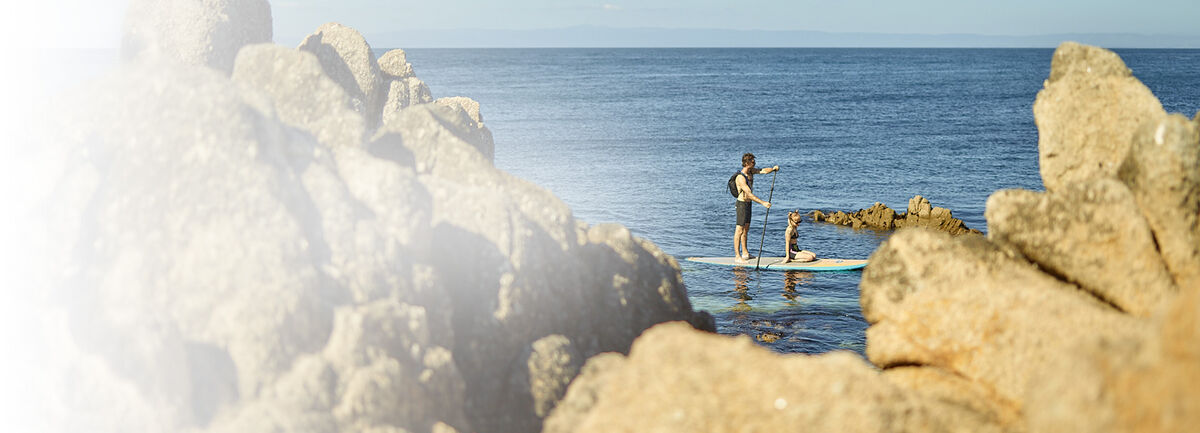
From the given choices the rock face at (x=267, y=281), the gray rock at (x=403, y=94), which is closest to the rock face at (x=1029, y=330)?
the rock face at (x=267, y=281)

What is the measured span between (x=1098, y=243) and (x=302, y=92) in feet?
19.0

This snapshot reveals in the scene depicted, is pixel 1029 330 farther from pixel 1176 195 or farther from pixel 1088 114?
pixel 1088 114

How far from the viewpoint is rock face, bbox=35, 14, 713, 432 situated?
5160mm

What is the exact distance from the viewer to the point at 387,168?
6.18m

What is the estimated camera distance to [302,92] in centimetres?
711

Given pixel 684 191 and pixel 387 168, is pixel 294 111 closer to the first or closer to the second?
pixel 387 168

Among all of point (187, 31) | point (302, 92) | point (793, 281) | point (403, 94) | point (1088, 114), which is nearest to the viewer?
point (302, 92)

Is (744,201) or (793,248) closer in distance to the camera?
(744,201)

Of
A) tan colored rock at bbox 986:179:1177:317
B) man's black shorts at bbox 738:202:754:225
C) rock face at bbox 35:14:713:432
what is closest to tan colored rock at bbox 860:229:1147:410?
tan colored rock at bbox 986:179:1177:317

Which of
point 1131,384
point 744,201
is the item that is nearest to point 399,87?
point 744,201

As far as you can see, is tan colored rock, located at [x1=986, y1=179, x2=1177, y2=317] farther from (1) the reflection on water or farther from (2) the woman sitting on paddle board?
(2) the woman sitting on paddle board

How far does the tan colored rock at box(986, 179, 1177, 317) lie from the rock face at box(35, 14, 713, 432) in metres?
3.33

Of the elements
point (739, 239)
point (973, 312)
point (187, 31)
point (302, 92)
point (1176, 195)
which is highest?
point (187, 31)

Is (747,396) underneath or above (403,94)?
underneath
